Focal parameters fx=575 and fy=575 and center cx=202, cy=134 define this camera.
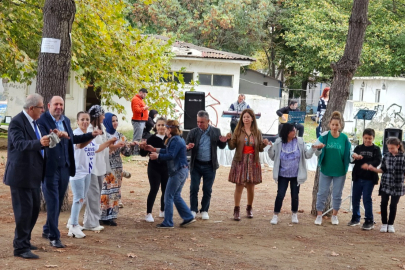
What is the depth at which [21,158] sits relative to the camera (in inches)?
237

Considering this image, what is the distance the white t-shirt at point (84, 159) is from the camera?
7309 millimetres

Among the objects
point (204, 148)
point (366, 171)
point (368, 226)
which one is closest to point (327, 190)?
point (366, 171)

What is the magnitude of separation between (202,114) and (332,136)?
2097 mm

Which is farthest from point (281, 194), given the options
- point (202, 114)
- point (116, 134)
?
point (116, 134)

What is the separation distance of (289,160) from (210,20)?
26587mm

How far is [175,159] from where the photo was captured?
8.29 metres

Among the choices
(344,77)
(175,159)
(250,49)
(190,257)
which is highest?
(250,49)

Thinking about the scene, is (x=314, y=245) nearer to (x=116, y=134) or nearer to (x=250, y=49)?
(x=116, y=134)

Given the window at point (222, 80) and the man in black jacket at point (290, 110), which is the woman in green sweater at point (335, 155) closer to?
the man in black jacket at point (290, 110)

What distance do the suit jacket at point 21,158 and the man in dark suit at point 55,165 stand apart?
365 mm

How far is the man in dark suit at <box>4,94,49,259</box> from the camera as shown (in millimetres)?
6000

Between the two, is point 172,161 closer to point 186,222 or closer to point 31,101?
Answer: point 186,222

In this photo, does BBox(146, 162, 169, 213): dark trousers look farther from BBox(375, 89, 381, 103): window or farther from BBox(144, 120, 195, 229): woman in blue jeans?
BBox(375, 89, 381, 103): window

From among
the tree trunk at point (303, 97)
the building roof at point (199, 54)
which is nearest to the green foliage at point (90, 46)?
the building roof at point (199, 54)
